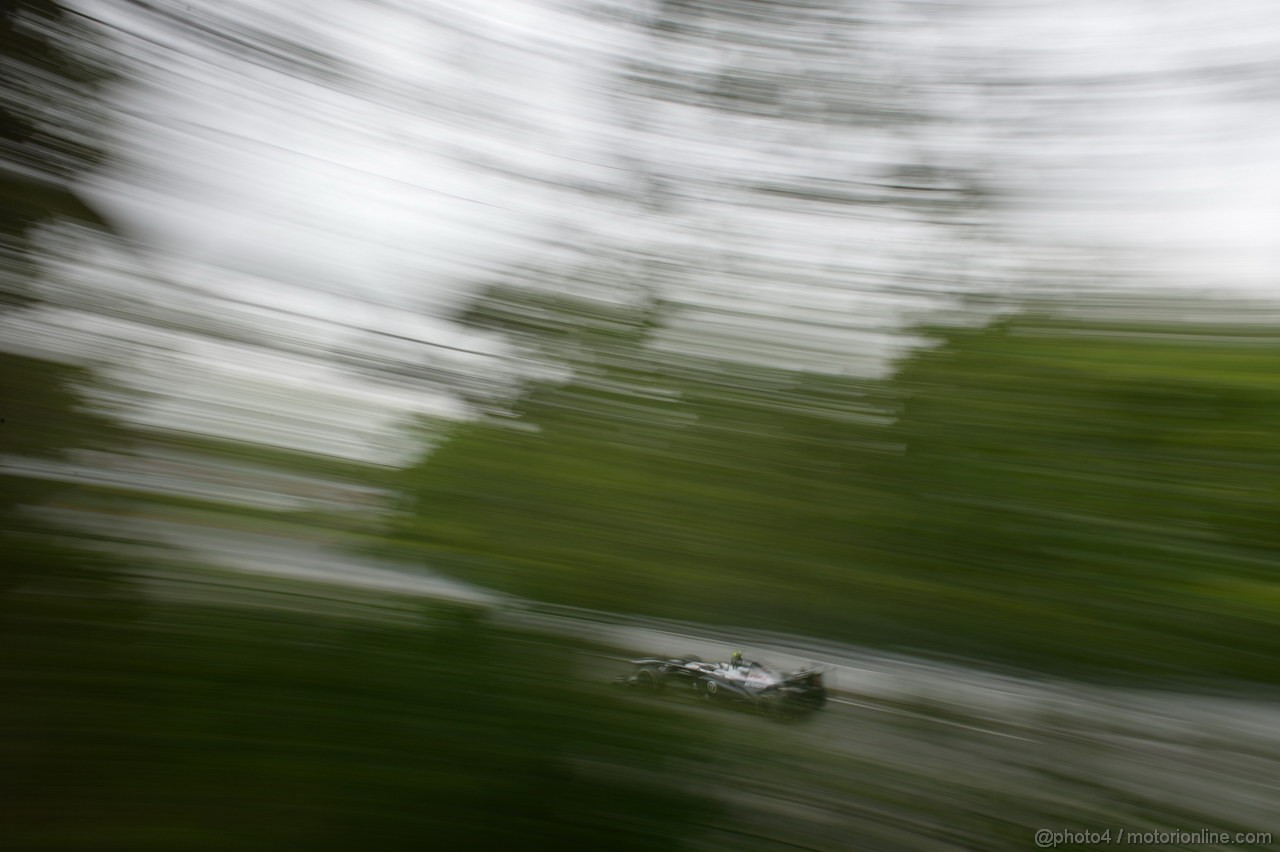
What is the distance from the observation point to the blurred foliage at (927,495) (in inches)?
20.6

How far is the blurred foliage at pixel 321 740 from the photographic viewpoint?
1.90ft

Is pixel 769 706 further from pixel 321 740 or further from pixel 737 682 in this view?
pixel 321 740

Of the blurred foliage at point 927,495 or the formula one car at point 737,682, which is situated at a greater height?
the blurred foliage at point 927,495

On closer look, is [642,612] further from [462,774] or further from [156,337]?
[156,337]

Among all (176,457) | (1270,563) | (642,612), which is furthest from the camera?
(176,457)

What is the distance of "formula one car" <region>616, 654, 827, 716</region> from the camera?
59 centimetres

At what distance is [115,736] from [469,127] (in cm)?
63

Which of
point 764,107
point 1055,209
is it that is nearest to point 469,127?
point 764,107

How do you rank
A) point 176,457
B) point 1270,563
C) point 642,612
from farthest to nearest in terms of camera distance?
point 176,457
point 642,612
point 1270,563

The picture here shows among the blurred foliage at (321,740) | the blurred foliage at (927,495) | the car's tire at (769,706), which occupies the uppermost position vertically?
the blurred foliage at (927,495)

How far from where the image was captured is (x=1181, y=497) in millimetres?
529

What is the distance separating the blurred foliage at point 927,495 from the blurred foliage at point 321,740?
87 mm

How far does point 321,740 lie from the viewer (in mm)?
608

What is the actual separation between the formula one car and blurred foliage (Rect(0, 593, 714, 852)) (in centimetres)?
3
